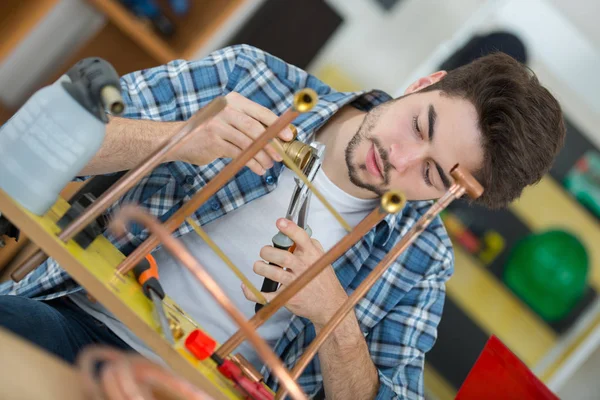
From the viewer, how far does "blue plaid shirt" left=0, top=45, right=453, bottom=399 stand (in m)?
1.11

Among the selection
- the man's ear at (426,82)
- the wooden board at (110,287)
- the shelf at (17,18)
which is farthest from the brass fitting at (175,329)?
the shelf at (17,18)

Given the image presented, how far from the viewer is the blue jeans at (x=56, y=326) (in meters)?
0.81

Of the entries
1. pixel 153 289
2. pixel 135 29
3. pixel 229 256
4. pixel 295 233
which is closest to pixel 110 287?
pixel 153 289

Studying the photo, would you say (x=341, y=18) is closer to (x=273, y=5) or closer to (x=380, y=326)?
(x=273, y=5)

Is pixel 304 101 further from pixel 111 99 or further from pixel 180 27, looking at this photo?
pixel 180 27

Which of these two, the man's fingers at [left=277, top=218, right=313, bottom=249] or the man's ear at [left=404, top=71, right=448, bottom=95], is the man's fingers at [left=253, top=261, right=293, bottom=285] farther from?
the man's ear at [left=404, top=71, right=448, bottom=95]

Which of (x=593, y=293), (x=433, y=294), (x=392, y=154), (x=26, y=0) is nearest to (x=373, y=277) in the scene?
(x=392, y=154)

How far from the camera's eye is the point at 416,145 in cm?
103

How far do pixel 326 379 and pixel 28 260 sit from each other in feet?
2.02

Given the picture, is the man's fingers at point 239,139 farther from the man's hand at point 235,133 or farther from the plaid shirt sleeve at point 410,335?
the plaid shirt sleeve at point 410,335

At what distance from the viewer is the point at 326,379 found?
3.40ft

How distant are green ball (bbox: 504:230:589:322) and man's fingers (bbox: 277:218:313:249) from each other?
4.46 feet

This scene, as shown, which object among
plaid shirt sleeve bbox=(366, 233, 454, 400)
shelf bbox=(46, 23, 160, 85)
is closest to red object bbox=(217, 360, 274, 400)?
plaid shirt sleeve bbox=(366, 233, 454, 400)

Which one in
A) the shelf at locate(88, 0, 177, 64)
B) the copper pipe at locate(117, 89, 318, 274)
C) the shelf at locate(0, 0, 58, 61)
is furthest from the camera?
the shelf at locate(88, 0, 177, 64)
